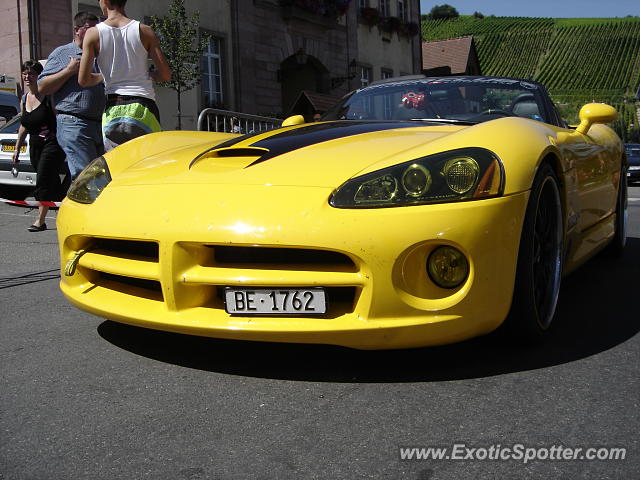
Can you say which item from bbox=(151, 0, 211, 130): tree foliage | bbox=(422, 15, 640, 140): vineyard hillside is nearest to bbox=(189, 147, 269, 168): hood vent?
bbox=(151, 0, 211, 130): tree foliage

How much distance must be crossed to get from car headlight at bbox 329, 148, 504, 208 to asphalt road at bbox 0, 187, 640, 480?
567 millimetres

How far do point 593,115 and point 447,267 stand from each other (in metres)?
1.96

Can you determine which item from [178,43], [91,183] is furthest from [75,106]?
[178,43]

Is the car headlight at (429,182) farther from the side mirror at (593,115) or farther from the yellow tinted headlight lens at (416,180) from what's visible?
the side mirror at (593,115)

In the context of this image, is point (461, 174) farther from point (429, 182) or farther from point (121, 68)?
point (121, 68)

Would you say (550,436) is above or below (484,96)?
below

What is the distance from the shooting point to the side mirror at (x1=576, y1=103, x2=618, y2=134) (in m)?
3.96

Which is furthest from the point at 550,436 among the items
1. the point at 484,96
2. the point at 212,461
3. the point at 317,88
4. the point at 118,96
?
the point at 317,88

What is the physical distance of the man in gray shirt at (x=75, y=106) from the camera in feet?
18.2

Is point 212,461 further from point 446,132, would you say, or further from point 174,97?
point 174,97

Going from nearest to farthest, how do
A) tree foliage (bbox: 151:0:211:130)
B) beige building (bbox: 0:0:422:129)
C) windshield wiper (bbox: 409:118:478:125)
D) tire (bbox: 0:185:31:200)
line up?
windshield wiper (bbox: 409:118:478:125)
tire (bbox: 0:185:31:200)
beige building (bbox: 0:0:422:129)
tree foliage (bbox: 151:0:211:130)

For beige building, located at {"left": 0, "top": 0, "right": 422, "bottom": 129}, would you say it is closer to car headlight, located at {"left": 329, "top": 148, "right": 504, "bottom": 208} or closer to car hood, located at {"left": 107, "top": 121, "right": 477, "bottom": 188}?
car hood, located at {"left": 107, "top": 121, "right": 477, "bottom": 188}

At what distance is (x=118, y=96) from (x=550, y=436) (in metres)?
3.67

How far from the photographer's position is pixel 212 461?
187 cm
